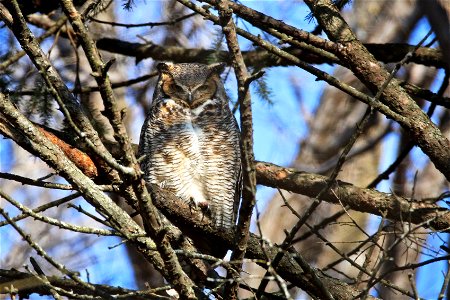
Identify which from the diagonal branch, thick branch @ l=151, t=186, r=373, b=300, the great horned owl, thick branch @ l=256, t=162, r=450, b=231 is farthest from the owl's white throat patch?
the diagonal branch

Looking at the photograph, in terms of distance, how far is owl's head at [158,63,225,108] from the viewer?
4.21 metres

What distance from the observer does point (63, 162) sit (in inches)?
97.3

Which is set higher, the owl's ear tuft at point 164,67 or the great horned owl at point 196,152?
the owl's ear tuft at point 164,67

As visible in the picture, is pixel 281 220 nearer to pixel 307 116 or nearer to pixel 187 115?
pixel 307 116

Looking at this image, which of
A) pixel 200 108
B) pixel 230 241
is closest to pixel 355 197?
pixel 230 241

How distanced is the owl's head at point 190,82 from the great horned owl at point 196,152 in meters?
0.02

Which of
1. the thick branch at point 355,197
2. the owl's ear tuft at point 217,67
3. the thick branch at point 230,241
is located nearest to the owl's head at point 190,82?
the owl's ear tuft at point 217,67

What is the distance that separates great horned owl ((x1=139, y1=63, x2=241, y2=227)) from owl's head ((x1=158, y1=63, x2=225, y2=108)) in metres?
0.02

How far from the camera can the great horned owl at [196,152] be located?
150 inches

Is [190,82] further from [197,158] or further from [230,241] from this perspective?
[230,241]

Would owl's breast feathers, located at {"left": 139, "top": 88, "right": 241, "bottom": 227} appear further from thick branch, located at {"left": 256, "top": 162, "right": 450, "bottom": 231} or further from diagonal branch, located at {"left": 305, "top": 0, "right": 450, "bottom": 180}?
diagonal branch, located at {"left": 305, "top": 0, "right": 450, "bottom": 180}

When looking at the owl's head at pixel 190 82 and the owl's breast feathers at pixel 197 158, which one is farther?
the owl's head at pixel 190 82

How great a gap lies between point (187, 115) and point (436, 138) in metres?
1.54

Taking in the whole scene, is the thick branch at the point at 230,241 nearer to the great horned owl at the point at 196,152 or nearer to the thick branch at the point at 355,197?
the thick branch at the point at 355,197
